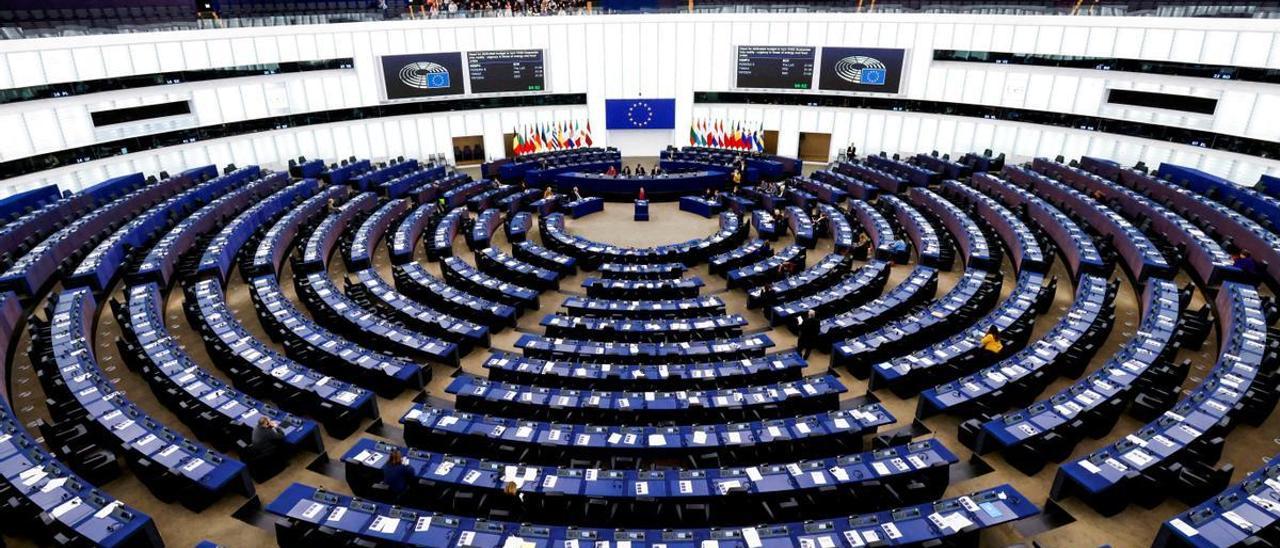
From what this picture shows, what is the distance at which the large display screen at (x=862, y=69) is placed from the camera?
3822 cm

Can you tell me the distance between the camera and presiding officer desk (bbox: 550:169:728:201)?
35.4 m

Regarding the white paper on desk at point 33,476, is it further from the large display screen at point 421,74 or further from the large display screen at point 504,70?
the large display screen at point 504,70

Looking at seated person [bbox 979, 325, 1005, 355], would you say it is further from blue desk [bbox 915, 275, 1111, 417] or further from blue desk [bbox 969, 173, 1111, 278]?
blue desk [bbox 969, 173, 1111, 278]

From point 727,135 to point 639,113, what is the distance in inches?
245

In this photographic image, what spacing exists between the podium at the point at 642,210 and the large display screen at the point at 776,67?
14.0 meters

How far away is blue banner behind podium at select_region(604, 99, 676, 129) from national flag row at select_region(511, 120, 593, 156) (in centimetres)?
174

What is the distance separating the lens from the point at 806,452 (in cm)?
1367

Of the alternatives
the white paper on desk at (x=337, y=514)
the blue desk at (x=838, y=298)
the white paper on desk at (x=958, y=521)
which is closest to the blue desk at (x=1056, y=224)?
the blue desk at (x=838, y=298)

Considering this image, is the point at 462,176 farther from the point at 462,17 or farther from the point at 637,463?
the point at 637,463

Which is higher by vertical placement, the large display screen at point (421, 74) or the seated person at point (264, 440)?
the large display screen at point (421, 74)

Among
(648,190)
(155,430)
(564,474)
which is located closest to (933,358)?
(564,474)

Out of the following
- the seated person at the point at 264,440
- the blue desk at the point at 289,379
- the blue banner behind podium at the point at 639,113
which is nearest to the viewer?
the seated person at the point at 264,440

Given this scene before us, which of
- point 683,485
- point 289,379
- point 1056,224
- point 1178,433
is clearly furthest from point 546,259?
point 1056,224

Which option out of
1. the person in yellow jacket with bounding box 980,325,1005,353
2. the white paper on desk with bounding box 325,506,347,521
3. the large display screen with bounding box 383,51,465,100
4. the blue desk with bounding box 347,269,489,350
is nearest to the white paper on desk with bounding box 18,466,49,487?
the white paper on desk with bounding box 325,506,347,521
